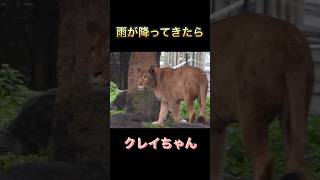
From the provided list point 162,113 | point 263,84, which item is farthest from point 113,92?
point 263,84

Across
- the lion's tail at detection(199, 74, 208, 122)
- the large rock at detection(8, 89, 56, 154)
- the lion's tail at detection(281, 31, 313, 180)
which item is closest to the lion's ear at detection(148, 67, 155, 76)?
the lion's tail at detection(199, 74, 208, 122)

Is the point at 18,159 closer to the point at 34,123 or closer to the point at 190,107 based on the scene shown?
the point at 34,123

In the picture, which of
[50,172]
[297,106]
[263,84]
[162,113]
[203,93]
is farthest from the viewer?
[50,172]

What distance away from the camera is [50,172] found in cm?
641

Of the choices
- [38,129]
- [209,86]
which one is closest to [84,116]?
[38,129]

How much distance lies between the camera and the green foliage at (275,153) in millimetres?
5860

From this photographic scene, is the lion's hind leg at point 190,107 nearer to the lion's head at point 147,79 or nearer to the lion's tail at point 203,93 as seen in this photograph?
the lion's tail at point 203,93

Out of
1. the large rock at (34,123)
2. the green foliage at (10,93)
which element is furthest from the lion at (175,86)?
the green foliage at (10,93)

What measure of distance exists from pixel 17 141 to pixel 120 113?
1688 millimetres

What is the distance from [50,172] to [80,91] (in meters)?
0.65

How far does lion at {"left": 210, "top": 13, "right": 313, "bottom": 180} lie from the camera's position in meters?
5.55

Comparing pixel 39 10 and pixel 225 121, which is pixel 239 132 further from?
pixel 39 10

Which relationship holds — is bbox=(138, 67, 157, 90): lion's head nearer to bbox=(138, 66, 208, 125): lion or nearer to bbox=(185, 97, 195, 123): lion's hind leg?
bbox=(138, 66, 208, 125): lion

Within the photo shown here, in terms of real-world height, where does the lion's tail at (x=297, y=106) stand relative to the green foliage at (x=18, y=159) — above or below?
above
